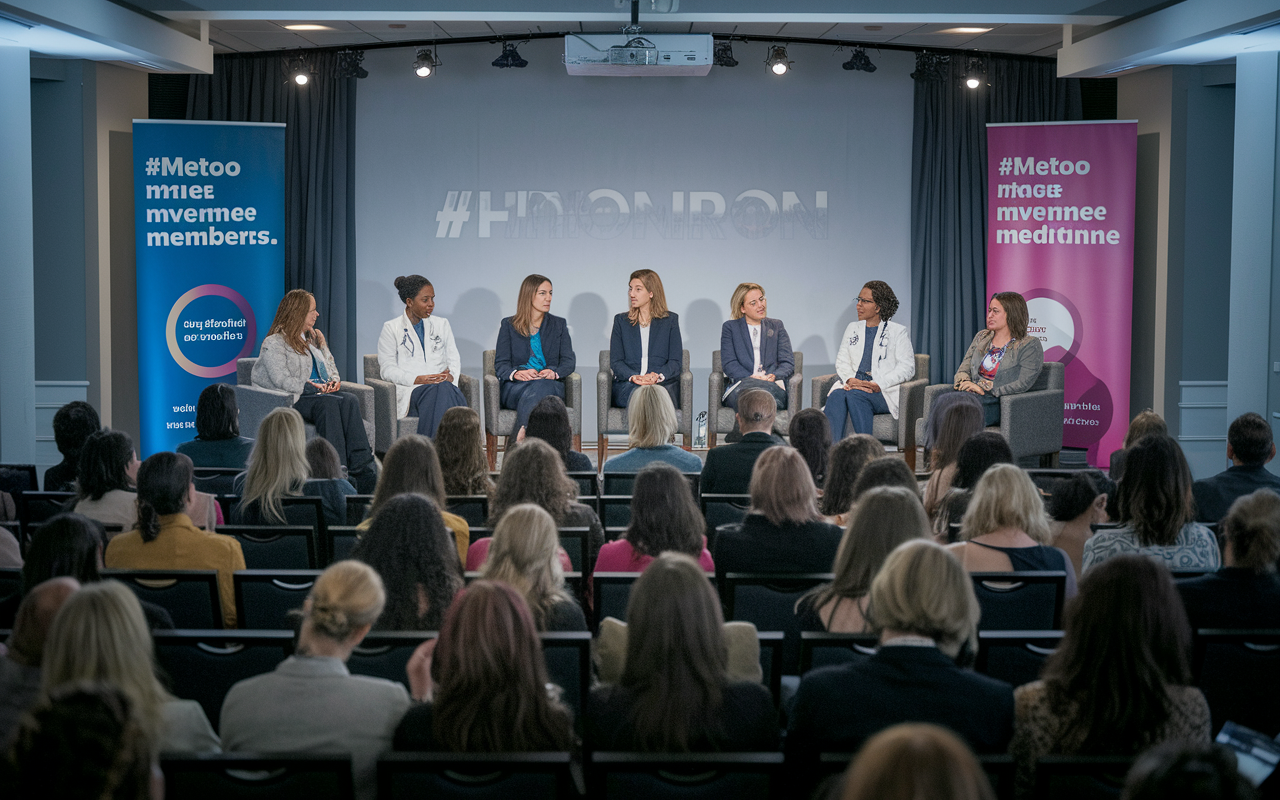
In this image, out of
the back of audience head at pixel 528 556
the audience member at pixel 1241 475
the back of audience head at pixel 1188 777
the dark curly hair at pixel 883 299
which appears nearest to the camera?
the back of audience head at pixel 1188 777

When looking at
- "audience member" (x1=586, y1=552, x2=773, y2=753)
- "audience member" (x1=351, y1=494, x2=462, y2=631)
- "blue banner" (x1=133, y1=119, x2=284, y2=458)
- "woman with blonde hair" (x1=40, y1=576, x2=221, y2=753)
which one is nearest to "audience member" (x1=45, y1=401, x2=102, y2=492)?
"audience member" (x1=351, y1=494, x2=462, y2=631)

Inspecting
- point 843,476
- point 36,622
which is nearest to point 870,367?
point 843,476

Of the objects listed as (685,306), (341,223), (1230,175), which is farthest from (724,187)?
(1230,175)

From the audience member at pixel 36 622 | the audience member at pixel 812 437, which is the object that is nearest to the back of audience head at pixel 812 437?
the audience member at pixel 812 437

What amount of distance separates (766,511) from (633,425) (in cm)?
169

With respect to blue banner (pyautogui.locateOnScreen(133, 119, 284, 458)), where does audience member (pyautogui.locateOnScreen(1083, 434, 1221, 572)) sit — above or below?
below

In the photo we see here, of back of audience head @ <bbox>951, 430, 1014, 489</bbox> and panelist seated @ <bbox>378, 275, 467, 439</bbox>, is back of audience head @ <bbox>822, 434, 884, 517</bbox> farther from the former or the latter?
panelist seated @ <bbox>378, 275, 467, 439</bbox>

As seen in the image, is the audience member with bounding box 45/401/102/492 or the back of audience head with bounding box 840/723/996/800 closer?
the back of audience head with bounding box 840/723/996/800

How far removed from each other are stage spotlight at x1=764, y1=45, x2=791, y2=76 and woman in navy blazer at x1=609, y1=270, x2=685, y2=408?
188 centimetres

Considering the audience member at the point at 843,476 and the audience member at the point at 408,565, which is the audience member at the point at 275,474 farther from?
the audience member at the point at 843,476

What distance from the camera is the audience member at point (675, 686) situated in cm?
200

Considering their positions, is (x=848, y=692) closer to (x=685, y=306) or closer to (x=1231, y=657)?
(x=1231, y=657)

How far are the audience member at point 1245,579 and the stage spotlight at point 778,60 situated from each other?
19.8ft

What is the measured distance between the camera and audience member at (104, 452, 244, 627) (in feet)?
10.7
